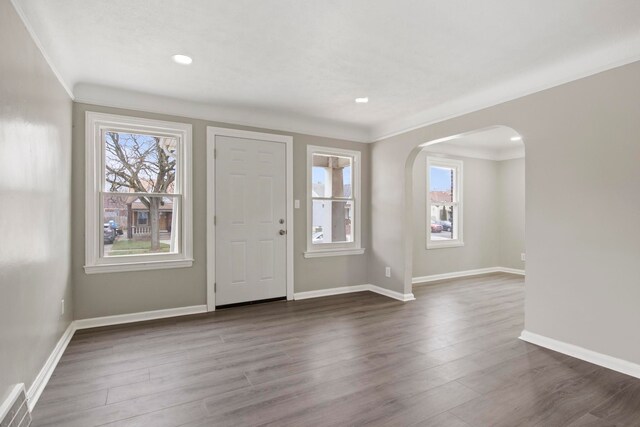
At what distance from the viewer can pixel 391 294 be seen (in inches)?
186

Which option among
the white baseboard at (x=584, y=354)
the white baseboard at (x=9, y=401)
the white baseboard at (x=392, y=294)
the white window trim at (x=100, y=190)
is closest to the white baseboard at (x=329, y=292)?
the white baseboard at (x=392, y=294)

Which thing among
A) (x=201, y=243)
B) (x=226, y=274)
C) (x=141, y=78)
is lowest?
(x=226, y=274)

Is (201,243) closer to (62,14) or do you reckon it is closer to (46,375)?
(46,375)

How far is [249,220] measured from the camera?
4273 mm

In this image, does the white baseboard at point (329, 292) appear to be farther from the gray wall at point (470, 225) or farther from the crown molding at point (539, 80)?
the crown molding at point (539, 80)

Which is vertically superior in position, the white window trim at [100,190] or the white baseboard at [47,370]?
the white window trim at [100,190]

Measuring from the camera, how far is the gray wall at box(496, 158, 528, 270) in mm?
6336

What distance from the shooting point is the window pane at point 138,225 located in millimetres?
3557

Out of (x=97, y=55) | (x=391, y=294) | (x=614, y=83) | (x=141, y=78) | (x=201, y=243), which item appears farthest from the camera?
(x=391, y=294)

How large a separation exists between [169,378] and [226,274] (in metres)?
1.80

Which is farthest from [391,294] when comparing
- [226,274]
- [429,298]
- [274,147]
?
[274,147]

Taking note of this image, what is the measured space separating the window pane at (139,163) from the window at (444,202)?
4.20 meters

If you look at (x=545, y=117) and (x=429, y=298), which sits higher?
(x=545, y=117)

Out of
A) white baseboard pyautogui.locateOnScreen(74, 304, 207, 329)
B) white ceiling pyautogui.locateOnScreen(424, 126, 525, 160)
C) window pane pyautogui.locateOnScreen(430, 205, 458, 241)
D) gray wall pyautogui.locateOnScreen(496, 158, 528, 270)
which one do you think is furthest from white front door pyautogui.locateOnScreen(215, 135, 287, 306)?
gray wall pyautogui.locateOnScreen(496, 158, 528, 270)
